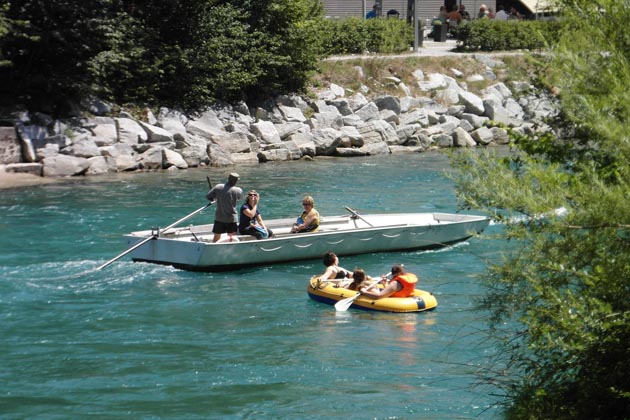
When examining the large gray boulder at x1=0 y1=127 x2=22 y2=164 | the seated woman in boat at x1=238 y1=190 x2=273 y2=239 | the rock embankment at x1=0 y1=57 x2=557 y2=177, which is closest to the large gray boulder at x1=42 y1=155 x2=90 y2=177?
the rock embankment at x1=0 y1=57 x2=557 y2=177

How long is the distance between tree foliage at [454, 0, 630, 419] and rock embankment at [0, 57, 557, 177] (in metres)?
15.7

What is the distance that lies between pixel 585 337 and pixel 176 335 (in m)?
7.78

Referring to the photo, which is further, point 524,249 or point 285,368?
point 285,368

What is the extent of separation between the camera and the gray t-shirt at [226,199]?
694 inches

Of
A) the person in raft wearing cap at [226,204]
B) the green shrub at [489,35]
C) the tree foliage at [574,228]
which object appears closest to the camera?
the tree foliage at [574,228]

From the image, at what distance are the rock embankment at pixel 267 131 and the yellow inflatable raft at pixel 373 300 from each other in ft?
30.3

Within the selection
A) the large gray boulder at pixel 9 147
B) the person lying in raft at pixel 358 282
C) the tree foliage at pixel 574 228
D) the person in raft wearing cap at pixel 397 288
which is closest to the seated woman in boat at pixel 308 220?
the person lying in raft at pixel 358 282

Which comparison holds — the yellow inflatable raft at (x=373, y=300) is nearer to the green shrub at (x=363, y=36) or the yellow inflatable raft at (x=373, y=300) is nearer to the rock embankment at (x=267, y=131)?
the rock embankment at (x=267, y=131)

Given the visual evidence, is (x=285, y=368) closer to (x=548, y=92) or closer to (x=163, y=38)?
(x=548, y=92)

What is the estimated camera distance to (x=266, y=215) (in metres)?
22.9

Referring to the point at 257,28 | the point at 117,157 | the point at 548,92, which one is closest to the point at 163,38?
the point at 257,28

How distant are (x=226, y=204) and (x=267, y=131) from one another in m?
15.8

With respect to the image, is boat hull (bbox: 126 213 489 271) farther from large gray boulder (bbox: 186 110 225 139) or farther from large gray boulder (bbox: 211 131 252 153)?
large gray boulder (bbox: 186 110 225 139)

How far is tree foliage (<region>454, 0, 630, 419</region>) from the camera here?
6.90m
